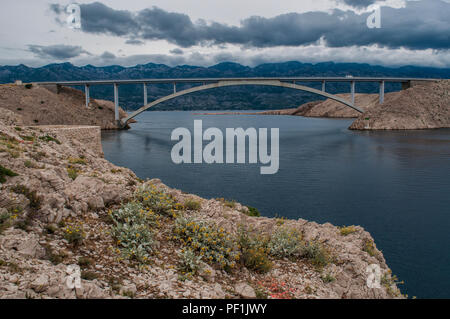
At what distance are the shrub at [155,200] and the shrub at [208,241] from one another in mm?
851

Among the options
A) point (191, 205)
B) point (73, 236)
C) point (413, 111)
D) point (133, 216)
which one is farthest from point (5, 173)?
point (413, 111)

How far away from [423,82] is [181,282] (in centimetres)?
8212

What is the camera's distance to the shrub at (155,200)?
922 centimetres

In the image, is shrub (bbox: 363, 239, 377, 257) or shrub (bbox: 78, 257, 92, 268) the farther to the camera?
shrub (bbox: 363, 239, 377, 257)

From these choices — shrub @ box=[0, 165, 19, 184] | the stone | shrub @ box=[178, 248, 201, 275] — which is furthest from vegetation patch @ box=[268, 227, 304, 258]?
shrub @ box=[0, 165, 19, 184]

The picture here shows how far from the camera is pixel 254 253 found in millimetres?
7691

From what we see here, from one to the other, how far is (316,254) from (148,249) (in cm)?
395

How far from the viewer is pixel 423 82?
73250 millimetres

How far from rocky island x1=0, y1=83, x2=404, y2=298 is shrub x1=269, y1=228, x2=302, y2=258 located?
3cm

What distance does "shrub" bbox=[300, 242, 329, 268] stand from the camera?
795 centimetres

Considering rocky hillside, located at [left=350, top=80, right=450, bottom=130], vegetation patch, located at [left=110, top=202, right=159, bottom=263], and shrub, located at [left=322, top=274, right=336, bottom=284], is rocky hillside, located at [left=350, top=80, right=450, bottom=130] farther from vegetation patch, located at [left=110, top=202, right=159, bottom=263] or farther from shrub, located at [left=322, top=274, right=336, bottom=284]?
vegetation patch, located at [left=110, top=202, right=159, bottom=263]

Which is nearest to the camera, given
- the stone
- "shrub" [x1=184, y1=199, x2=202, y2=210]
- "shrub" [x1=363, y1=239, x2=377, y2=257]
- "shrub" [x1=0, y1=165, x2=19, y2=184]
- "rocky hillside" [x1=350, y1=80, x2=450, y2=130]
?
the stone
